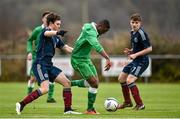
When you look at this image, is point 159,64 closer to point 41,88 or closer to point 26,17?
point 41,88

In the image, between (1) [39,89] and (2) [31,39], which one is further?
(2) [31,39]

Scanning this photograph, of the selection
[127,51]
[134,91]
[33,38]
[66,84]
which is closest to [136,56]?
[127,51]

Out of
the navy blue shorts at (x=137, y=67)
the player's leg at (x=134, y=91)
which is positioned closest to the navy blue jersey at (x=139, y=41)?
the navy blue shorts at (x=137, y=67)

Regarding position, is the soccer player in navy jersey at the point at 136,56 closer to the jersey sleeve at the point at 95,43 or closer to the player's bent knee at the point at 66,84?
the jersey sleeve at the point at 95,43

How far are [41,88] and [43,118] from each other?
1.45m

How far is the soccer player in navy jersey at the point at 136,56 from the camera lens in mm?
17531

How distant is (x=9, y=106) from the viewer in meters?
18.5

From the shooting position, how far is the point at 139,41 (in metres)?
17.7

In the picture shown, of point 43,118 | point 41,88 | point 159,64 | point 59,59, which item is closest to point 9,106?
point 41,88

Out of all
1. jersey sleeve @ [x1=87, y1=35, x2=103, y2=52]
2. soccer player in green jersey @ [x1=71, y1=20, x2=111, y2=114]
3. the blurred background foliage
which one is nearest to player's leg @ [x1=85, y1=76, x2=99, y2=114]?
soccer player in green jersey @ [x1=71, y1=20, x2=111, y2=114]

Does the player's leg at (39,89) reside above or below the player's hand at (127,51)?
below

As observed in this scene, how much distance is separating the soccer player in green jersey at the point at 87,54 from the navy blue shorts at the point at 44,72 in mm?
776

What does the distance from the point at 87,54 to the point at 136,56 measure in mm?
1329

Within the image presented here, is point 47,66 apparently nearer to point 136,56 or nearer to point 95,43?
point 95,43
